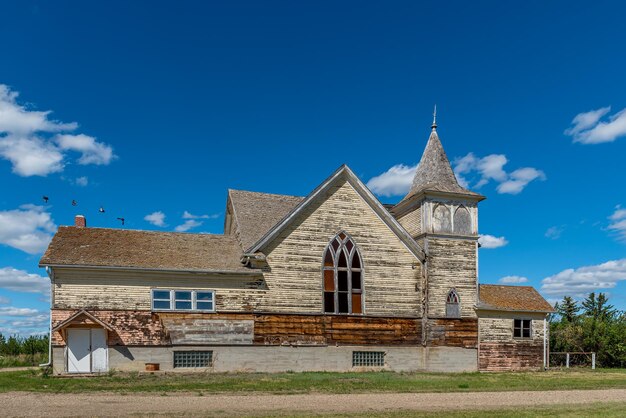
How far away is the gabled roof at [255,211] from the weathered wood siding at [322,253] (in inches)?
68.2

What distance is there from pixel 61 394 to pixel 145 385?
297cm

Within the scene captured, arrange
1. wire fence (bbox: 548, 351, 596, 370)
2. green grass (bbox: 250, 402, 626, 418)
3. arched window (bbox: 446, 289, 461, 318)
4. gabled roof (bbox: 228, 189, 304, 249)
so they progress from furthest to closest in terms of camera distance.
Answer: wire fence (bbox: 548, 351, 596, 370)
arched window (bbox: 446, 289, 461, 318)
gabled roof (bbox: 228, 189, 304, 249)
green grass (bbox: 250, 402, 626, 418)

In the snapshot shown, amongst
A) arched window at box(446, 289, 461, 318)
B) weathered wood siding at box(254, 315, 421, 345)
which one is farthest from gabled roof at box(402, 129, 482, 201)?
weathered wood siding at box(254, 315, 421, 345)

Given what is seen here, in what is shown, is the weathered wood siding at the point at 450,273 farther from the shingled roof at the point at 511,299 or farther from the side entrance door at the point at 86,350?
the side entrance door at the point at 86,350

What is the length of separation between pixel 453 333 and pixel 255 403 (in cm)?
1717

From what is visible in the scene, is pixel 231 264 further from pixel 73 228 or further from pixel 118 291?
pixel 73 228

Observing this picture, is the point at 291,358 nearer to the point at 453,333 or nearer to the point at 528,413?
the point at 453,333

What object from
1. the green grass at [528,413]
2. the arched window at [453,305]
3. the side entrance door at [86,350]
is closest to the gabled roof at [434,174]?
the arched window at [453,305]

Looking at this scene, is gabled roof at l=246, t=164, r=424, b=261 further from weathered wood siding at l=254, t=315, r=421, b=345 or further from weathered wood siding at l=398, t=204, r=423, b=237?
weathered wood siding at l=254, t=315, r=421, b=345

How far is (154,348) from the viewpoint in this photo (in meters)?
24.6

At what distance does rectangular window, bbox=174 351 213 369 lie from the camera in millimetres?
25109

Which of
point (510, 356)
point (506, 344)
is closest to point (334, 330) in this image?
point (506, 344)

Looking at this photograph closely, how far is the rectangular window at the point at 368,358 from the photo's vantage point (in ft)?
91.9

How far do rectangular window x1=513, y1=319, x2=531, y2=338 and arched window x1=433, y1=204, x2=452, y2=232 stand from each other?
656 cm
